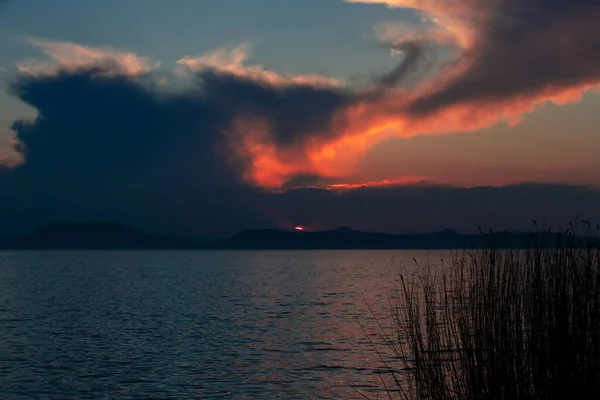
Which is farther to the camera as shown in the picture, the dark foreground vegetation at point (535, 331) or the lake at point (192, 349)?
the lake at point (192, 349)

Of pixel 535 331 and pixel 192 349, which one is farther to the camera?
pixel 192 349

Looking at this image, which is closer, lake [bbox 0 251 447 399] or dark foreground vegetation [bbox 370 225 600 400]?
dark foreground vegetation [bbox 370 225 600 400]

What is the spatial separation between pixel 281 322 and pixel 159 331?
756 cm

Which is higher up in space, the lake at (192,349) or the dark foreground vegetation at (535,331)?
the dark foreground vegetation at (535,331)

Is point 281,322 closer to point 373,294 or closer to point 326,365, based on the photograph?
point 326,365

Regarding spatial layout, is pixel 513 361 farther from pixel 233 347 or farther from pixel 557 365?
pixel 233 347

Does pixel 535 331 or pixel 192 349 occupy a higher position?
pixel 535 331

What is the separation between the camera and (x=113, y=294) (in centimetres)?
6456

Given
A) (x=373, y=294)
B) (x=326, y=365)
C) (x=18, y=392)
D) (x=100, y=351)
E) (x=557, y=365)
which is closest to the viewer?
(x=557, y=365)

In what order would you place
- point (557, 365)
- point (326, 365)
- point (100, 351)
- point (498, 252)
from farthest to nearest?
point (100, 351) → point (326, 365) → point (498, 252) → point (557, 365)

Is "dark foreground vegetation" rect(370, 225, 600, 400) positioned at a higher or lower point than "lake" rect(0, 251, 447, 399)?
higher

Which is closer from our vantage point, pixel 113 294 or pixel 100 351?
pixel 100 351

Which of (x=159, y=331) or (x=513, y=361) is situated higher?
(x=513, y=361)

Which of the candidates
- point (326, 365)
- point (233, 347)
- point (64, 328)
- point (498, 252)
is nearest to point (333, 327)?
point (233, 347)
